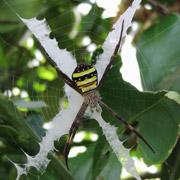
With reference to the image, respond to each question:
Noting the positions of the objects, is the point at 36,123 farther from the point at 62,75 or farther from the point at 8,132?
the point at 8,132

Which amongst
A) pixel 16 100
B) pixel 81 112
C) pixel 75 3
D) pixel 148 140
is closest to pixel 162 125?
pixel 148 140

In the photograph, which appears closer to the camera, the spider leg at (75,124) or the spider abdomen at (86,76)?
the spider abdomen at (86,76)

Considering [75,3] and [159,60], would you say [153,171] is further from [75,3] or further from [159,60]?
[75,3]

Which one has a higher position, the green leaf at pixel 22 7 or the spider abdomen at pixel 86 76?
the green leaf at pixel 22 7

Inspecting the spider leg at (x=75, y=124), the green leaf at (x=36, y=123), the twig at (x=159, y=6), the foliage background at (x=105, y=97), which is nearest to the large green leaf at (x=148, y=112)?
the foliage background at (x=105, y=97)

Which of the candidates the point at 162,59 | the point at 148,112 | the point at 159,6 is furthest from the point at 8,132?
the point at 159,6

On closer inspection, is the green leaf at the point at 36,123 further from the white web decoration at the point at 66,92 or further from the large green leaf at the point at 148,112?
the large green leaf at the point at 148,112
